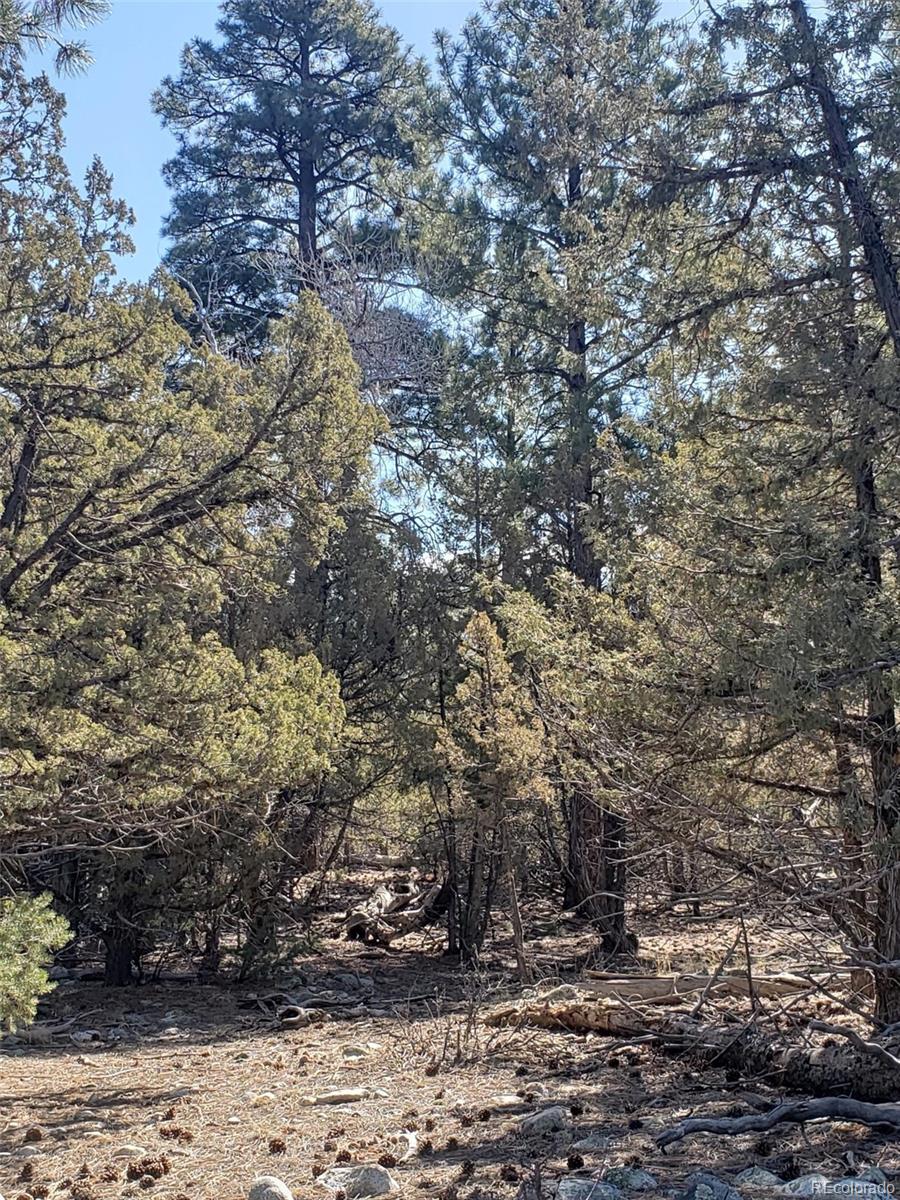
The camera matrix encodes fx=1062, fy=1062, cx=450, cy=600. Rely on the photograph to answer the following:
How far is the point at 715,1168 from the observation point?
4.55m

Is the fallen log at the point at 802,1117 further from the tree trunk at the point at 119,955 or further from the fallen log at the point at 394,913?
the fallen log at the point at 394,913

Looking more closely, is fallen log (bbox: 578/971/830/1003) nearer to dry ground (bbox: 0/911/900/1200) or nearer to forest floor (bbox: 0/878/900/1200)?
forest floor (bbox: 0/878/900/1200)

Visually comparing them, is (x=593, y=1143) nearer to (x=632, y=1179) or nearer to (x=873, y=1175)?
(x=632, y=1179)

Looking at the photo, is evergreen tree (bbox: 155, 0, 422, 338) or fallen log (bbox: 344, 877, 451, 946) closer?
fallen log (bbox: 344, 877, 451, 946)

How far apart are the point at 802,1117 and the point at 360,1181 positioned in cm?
197

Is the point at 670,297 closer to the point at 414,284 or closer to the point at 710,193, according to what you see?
the point at 710,193

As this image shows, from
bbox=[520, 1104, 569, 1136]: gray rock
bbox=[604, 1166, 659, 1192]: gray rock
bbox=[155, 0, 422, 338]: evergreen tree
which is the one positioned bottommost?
bbox=[520, 1104, 569, 1136]: gray rock

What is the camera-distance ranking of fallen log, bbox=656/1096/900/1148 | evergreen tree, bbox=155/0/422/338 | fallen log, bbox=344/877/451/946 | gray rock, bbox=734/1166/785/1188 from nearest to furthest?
gray rock, bbox=734/1166/785/1188
fallen log, bbox=656/1096/900/1148
fallen log, bbox=344/877/451/946
evergreen tree, bbox=155/0/422/338

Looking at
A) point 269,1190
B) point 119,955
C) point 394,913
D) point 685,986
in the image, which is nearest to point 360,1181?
point 269,1190

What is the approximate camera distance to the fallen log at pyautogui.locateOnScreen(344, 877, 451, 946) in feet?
44.6

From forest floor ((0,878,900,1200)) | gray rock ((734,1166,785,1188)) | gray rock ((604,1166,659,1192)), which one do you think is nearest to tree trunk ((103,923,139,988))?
forest floor ((0,878,900,1200))

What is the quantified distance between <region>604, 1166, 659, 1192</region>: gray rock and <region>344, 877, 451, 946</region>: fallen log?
8768 mm

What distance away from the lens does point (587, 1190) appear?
4.16 m

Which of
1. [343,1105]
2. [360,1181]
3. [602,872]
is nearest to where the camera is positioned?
[360,1181]
